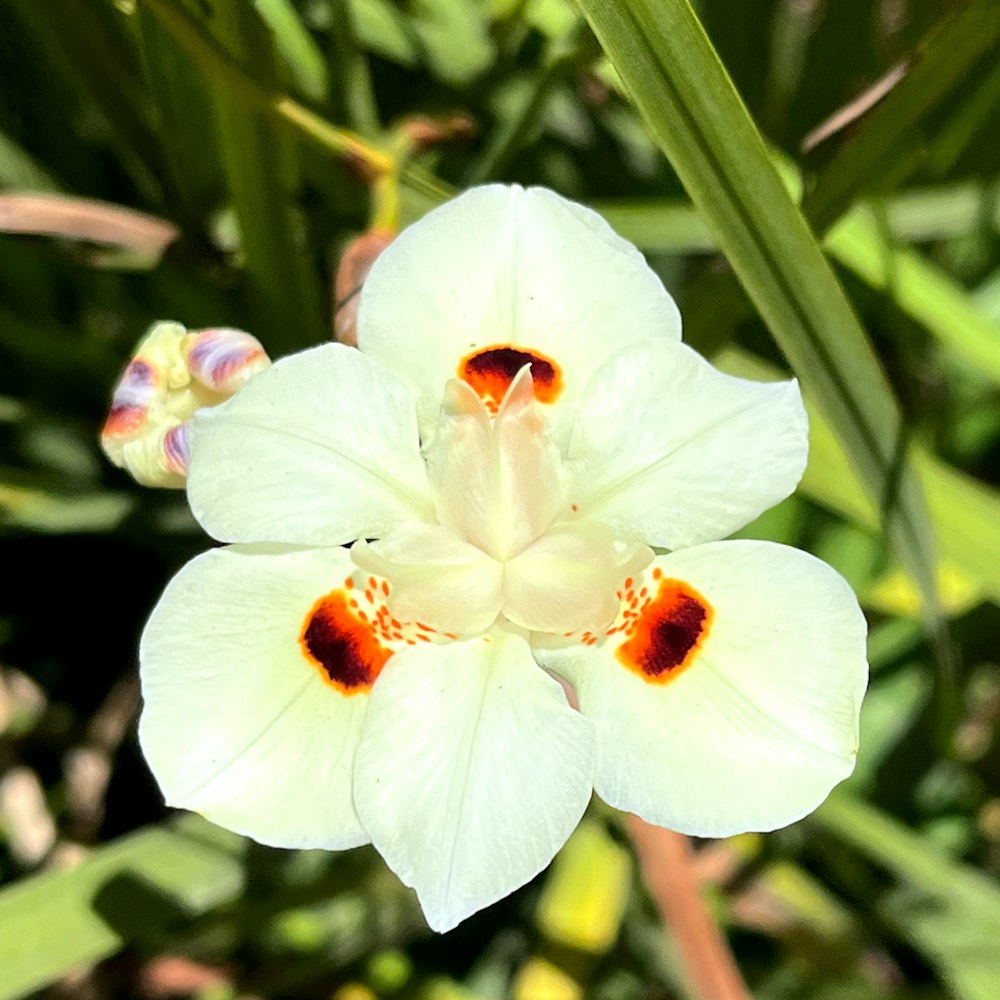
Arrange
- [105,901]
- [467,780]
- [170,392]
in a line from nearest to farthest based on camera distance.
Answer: [467,780] < [170,392] < [105,901]

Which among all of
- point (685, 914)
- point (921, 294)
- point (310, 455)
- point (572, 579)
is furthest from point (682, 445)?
point (685, 914)

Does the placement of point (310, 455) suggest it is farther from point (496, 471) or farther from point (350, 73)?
point (350, 73)

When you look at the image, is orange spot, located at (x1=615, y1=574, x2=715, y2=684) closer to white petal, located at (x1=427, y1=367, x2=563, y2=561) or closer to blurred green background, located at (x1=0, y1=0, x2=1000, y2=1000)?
white petal, located at (x1=427, y1=367, x2=563, y2=561)

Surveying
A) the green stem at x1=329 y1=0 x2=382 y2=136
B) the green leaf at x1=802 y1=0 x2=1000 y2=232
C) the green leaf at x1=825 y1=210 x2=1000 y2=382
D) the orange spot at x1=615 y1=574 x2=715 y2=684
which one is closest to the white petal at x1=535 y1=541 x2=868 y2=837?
the orange spot at x1=615 y1=574 x2=715 y2=684

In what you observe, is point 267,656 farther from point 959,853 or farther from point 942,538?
point 959,853

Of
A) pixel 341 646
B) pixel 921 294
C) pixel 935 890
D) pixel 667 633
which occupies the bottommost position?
pixel 935 890

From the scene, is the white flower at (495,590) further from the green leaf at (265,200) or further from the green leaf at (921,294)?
the green leaf at (921,294)

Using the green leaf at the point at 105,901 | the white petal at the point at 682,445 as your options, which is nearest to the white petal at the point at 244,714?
the white petal at the point at 682,445
